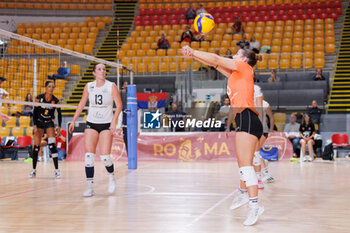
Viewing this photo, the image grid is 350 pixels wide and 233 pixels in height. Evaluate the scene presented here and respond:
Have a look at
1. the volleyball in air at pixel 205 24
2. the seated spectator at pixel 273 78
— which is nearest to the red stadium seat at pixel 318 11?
the seated spectator at pixel 273 78

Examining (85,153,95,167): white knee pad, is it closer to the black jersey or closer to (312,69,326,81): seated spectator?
the black jersey

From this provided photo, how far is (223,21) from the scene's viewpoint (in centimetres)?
2058

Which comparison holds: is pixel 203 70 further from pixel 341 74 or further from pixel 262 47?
pixel 341 74

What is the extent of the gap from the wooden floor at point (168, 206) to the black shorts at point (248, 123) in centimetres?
79

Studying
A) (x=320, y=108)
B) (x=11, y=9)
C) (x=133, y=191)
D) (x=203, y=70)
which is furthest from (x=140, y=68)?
(x=133, y=191)

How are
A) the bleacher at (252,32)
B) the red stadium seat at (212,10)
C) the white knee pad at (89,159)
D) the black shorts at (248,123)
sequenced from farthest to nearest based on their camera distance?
the red stadium seat at (212,10) → the bleacher at (252,32) → the white knee pad at (89,159) → the black shorts at (248,123)

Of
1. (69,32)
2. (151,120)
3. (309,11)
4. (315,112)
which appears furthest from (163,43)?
(315,112)

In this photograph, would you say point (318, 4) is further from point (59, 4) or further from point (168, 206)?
point (168, 206)

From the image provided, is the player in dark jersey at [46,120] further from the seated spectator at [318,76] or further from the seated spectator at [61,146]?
the seated spectator at [318,76]

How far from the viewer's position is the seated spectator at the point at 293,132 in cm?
1234

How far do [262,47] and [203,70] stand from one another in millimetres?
2785

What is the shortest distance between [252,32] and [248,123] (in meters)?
15.9

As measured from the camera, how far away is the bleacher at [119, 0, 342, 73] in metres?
17.0

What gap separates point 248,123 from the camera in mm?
3881
